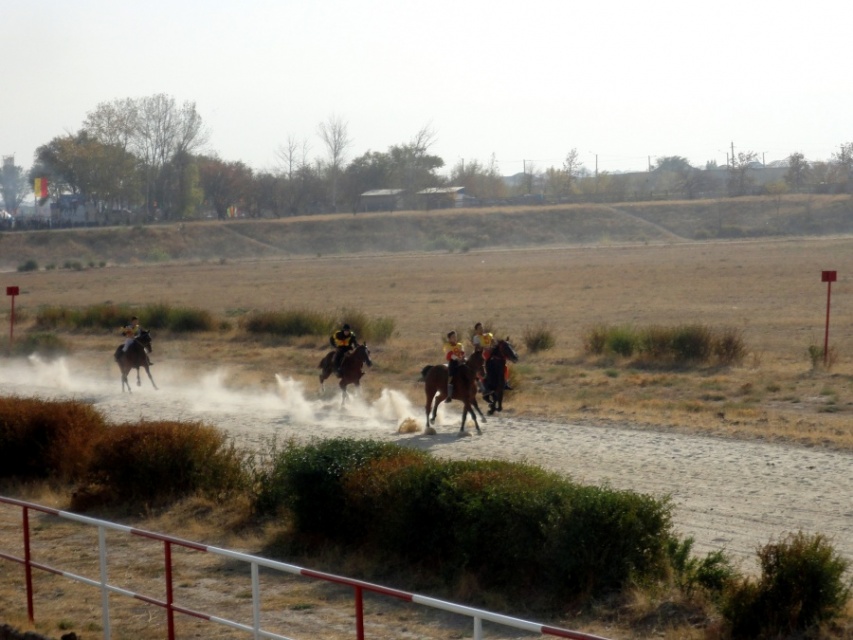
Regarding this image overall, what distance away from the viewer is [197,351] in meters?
35.4

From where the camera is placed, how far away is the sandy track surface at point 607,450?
12203mm

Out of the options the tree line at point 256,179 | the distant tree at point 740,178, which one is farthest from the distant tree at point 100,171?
the distant tree at point 740,178

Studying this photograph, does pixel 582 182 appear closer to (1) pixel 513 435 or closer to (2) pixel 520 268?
(2) pixel 520 268

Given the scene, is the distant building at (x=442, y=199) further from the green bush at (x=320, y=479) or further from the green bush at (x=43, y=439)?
the green bush at (x=320, y=479)

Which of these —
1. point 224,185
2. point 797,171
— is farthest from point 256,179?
point 797,171

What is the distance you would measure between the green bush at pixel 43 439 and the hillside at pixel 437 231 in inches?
3374

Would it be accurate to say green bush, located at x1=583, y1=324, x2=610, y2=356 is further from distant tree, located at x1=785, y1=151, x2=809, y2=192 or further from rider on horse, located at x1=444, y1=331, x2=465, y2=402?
distant tree, located at x1=785, y1=151, x2=809, y2=192

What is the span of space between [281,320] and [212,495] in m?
24.2

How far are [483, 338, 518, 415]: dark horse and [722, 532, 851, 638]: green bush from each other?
12.3 metres

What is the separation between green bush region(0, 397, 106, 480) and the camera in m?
15.6

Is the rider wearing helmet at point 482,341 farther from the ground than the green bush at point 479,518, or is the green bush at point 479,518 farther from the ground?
the rider wearing helmet at point 482,341

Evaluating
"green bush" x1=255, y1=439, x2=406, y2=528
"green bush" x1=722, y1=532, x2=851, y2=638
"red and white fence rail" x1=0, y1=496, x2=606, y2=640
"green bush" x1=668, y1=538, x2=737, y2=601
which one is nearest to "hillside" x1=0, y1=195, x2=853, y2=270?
"green bush" x1=255, y1=439, x2=406, y2=528

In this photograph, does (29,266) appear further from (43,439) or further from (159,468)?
(159,468)

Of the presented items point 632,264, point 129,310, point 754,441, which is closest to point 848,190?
point 632,264
